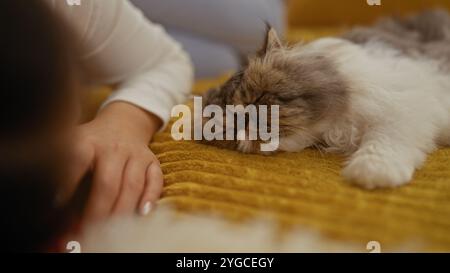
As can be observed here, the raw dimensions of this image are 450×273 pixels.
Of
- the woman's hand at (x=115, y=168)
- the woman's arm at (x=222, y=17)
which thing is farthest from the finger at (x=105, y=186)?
the woman's arm at (x=222, y=17)

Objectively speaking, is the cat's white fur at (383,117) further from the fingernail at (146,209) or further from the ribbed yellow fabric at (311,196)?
the fingernail at (146,209)

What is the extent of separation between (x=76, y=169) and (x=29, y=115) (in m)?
0.21

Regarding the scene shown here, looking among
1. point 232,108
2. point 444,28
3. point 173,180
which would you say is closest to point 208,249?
point 173,180

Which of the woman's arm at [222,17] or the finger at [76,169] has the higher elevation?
the woman's arm at [222,17]

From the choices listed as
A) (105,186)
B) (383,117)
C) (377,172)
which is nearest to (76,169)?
(105,186)

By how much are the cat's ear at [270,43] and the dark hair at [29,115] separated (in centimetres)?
56

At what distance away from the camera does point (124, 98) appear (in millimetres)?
1178

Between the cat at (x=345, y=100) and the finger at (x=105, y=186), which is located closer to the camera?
the finger at (x=105, y=186)

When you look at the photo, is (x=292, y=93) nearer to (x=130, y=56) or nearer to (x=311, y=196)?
(x=311, y=196)

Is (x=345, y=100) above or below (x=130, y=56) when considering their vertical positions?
below

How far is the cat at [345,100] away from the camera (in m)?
1.03

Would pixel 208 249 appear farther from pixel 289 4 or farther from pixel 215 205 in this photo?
pixel 289 4

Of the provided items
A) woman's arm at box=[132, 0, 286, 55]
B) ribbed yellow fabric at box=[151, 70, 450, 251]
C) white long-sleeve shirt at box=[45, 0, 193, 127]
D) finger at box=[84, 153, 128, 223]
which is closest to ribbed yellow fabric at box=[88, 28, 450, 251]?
ribbed yellow fabric at box=[151, 70, 450, 251]

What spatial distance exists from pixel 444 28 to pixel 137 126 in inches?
49.3
